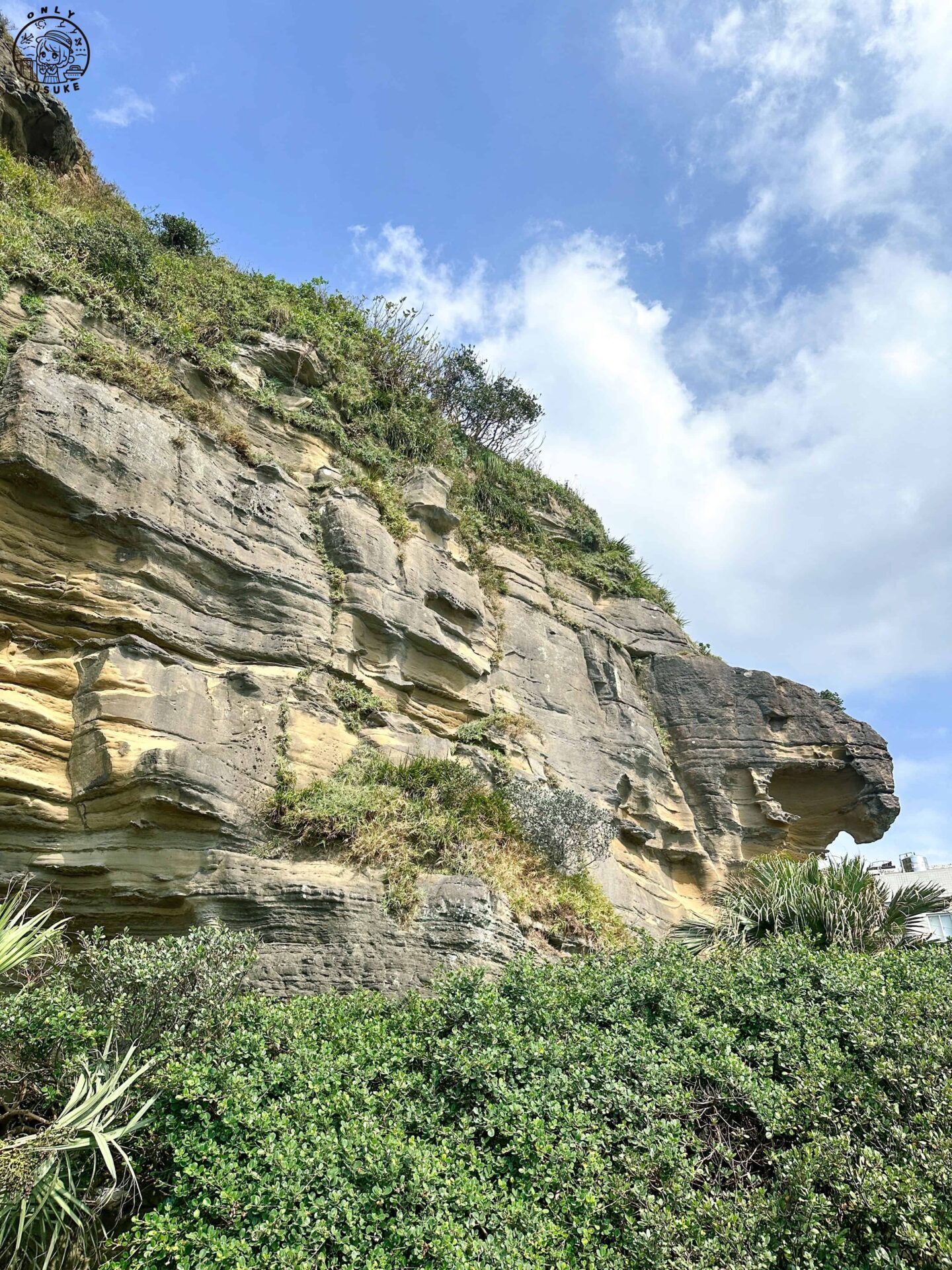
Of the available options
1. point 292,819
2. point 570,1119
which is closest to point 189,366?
point 292,819

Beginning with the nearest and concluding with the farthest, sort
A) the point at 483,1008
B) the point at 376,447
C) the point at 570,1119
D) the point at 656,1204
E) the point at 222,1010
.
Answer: the point at 656,1204 → the point at 570,1119 → the point at 222,1010 → the point at 483,1008 → the point at 376,447

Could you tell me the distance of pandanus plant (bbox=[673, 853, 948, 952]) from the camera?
33.2 feet

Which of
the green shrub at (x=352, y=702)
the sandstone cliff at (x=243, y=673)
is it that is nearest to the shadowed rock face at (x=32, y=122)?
the sandstone cliff at (x=243, y=673)

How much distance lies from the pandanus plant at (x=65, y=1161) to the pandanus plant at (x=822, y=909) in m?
7.54

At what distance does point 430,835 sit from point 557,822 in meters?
2.47

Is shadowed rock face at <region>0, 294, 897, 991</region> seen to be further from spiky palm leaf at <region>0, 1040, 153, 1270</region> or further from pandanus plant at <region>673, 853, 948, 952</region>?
spiky palm leaf at <region>0, 1040, 153, 1270</region>

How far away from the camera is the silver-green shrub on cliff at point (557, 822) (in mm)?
10836

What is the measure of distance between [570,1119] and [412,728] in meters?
6.28

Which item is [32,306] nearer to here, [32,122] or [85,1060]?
[32,122]

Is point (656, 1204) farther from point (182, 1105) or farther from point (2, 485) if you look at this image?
point (2, 485)

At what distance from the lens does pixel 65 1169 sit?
198 inches

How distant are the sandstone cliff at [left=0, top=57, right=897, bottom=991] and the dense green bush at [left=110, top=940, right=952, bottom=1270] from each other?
1.44m

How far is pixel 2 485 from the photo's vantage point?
26.0 feet

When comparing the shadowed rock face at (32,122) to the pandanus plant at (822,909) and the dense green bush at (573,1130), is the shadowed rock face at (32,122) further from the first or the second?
the pandanus plant at (822,909)
